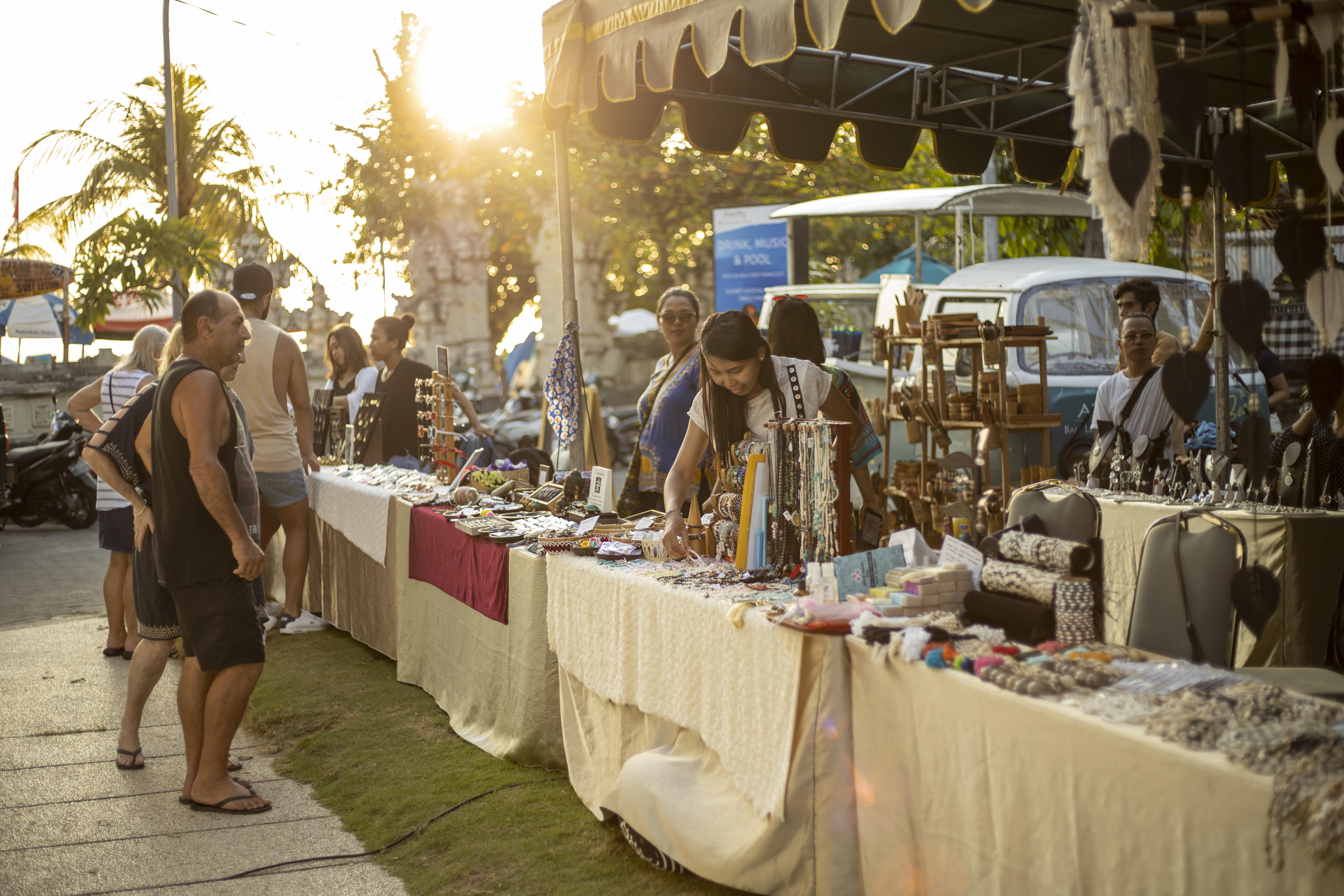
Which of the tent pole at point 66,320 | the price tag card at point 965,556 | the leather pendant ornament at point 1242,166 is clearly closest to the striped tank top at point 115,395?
the price tag card at point 965,556

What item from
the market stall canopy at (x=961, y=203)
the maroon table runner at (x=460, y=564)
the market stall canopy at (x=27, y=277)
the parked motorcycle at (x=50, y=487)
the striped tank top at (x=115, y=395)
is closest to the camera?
the maroon table runner at (x=460, y=564)

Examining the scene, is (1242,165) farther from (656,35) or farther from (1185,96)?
(656,35)

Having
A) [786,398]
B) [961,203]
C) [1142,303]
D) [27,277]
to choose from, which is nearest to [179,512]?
Result: [786,398]

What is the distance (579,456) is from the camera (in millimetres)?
5441

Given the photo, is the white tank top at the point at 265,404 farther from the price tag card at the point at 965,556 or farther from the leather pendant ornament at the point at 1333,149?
the leather pendant ornament at the point at 1333,149

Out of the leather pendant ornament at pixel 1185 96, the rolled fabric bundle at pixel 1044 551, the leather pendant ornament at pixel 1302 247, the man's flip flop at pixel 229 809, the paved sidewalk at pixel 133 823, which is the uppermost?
the leather pendant ornament at pixel 1185 96

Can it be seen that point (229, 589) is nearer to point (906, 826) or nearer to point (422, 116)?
point (906, 826)

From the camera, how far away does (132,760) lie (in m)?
4.19

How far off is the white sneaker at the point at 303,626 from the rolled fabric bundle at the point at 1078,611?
195 inches

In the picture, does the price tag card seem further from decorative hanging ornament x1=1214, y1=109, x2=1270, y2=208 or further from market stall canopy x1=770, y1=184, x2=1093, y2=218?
market stall canopy x1=770, y1=184, x2=1093, y2=218

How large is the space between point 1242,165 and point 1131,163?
24 centimetres

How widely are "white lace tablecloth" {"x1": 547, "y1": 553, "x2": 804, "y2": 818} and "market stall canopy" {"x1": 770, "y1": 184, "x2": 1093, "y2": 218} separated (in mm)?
7241

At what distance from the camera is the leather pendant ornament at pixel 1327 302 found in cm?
235

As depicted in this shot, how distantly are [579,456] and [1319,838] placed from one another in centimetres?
415
